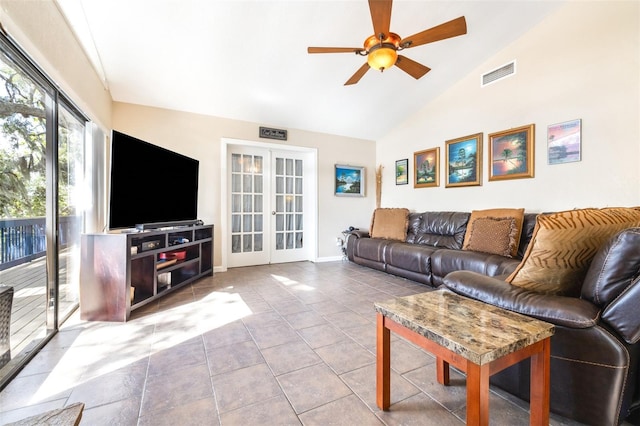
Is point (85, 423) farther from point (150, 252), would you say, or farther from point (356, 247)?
point (356, 247)

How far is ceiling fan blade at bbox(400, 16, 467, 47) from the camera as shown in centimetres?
205

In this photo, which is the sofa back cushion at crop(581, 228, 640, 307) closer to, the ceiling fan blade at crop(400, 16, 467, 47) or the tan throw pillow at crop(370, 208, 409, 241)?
the ceiling fan blade at crop(400, 16, 467, 47)

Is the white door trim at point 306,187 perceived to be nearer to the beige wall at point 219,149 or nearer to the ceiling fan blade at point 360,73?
the beige wall at point 219,149

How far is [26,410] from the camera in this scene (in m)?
1.28

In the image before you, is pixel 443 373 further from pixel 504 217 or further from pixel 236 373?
pixel 504 217

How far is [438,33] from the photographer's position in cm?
213

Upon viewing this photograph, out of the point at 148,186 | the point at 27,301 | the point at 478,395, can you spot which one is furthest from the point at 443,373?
the point at 148,186

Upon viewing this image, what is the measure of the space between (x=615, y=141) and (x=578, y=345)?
2.64 metres

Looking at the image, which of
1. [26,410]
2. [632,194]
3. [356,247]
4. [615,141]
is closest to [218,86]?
[356,247]

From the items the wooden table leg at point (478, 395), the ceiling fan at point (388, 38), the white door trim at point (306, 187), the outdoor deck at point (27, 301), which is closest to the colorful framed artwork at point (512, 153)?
the ceiling fan at point (388, 38)

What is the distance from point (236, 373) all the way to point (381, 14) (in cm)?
259

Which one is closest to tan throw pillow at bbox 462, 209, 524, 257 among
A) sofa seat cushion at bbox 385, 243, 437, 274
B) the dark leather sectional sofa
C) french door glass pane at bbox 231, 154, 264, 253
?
sofa seat cushion at bbox 385, 243, 437, 274

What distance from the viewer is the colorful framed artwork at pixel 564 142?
2830 millimetres

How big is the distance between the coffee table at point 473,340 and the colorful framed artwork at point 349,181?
387 centimetres
